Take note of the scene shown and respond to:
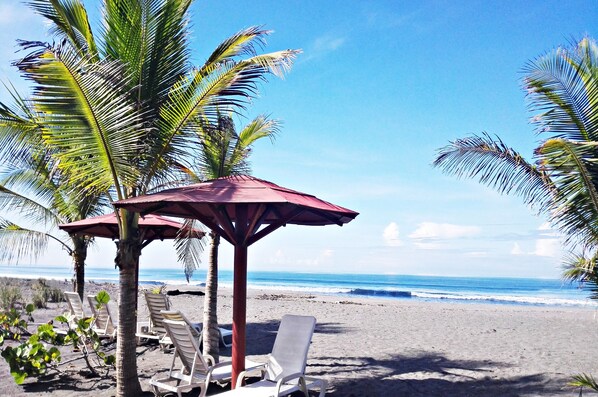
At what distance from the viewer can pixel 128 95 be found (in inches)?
239

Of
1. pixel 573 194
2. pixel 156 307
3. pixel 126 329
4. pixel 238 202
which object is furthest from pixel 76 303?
pixel 573 194

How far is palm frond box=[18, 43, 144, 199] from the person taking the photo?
16.8ft

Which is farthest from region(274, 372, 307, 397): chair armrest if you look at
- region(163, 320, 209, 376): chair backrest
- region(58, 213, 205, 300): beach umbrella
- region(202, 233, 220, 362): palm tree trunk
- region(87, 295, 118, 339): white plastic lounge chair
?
region(87, 295, 118, 339): white plastic lounge chair

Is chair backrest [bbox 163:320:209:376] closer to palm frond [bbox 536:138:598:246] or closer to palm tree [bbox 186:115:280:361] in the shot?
palm tree [bbox 186:115:280:361]

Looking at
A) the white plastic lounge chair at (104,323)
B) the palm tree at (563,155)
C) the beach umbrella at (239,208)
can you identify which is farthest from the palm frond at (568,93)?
the white plastic lounge chair at (104,323)

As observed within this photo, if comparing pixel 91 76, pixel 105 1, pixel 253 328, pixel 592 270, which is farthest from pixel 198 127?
pixel 253 328

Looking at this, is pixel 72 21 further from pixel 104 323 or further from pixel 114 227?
pixel 104 323

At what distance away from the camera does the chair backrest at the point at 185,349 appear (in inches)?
225

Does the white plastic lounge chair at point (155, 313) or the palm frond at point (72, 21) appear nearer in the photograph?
the palm frond at point (72, 21)

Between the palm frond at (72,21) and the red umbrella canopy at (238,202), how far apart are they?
249 cm

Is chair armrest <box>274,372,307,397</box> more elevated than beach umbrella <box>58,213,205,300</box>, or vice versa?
beach umbrella <box>58,213,205,300</box>

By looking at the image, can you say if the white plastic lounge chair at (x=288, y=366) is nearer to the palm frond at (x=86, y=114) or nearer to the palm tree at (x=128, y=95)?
the palm tree at (x=128, y=95)

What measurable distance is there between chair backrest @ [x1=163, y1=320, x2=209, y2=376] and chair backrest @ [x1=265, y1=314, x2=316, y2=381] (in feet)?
2.58

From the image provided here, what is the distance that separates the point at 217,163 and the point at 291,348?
4359 millimetres
